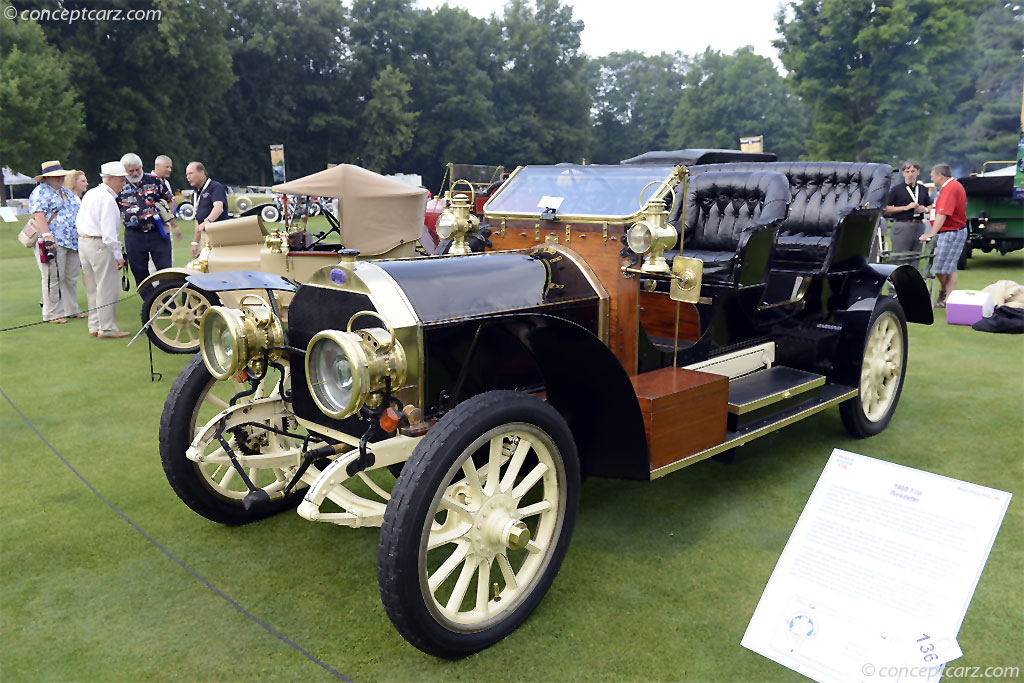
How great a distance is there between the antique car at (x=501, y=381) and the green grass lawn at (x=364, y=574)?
0.74 ft

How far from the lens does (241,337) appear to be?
2803mm

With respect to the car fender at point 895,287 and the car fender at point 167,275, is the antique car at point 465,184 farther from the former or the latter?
the car fender at point 895,287

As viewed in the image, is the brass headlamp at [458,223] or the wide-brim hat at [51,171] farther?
the wide-brim hat at [51,171]

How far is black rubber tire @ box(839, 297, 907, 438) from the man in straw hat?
7.99 meters

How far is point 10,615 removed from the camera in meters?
2.76

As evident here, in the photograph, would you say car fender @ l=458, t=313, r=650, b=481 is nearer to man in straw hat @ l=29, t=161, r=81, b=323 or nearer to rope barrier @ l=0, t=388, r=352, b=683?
rope barrier @ l=0, t=388, r=352, b=683

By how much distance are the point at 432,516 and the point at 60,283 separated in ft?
26.2

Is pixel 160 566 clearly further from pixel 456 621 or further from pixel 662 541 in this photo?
pixel 662 541

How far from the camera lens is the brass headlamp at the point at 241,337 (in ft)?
9.23

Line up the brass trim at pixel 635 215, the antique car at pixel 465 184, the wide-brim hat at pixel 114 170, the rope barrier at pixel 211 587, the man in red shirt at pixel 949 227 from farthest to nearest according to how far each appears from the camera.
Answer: the antique car at pixel 465 184 → the man in red shirt at pixel 949 227 → the wide-brim hat at pixel 114 170 → the brass trim at pixel 635 215 → the rope barrier at pixel 211 587

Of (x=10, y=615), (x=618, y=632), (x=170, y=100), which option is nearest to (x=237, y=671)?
(x=10, y=615)

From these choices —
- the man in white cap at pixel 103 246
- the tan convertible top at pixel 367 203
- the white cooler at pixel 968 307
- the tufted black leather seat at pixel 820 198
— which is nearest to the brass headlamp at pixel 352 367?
the tufted black leather seat at pixel 820 198

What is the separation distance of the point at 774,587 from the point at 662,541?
1.02 m

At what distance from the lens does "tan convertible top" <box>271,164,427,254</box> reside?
7582 mm
